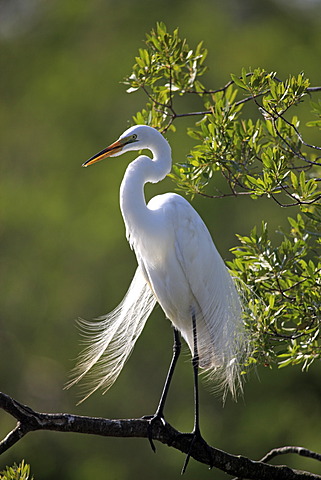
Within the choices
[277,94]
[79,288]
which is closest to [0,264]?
[79,288]

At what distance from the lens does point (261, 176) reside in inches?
81.4

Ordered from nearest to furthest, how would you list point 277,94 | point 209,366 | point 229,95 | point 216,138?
point 277,94
point 216,138
point 229,95
point 209,366

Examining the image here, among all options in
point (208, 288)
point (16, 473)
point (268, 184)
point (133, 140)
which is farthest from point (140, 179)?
point (16, 473)

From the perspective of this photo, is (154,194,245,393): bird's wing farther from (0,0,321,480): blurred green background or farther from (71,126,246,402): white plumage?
(0,0,321,480): blurred green background

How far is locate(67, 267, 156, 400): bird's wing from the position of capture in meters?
2.76

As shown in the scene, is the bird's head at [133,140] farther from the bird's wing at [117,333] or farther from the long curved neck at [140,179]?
the bird's wing at [117,333]

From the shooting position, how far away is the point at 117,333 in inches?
114

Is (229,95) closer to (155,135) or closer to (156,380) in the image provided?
(155,135)

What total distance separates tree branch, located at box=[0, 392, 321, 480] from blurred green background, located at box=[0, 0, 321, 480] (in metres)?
4.96

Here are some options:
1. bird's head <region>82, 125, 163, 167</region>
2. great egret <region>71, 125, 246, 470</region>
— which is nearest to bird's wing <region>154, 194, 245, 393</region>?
great egret <region>71, 125, 246, 470</region>

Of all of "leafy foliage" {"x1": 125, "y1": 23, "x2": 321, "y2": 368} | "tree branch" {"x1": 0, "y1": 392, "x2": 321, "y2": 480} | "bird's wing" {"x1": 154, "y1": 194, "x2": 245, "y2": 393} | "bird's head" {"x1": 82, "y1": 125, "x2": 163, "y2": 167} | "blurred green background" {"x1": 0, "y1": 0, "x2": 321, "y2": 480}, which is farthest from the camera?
"blurred green background" {"x1": 0, "y1": 0, "x2": 321, "y2": 480}

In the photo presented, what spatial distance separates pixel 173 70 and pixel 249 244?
0.67 m

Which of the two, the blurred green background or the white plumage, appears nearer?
the white plumage

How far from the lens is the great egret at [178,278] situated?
2521 mm
